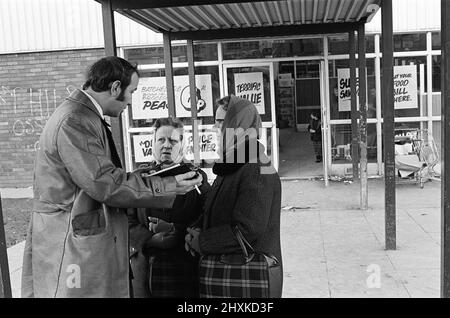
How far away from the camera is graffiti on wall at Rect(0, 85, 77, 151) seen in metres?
11.4

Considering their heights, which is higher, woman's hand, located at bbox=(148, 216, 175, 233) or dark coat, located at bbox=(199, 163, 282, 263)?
dark coat, located at bbox=(199, 163, 282, 263)

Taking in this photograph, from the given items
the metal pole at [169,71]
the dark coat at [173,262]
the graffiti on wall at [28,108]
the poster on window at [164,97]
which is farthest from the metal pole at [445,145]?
the graffiti on wall at [28,108]

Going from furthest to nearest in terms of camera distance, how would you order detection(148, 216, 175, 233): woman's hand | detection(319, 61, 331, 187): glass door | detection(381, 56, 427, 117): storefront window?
1. detection(381, 56, 427, 117): storefront window
2. detection(319, 61, 331, 187): glass door
3. detection(148, 216, 175, 233): woman's hand

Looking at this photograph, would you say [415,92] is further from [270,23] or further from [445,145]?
[445,145]

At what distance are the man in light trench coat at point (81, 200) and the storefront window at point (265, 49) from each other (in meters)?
8.71

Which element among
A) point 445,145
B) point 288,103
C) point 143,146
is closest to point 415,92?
point 288,103

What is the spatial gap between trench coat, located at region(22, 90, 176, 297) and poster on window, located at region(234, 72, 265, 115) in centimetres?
870

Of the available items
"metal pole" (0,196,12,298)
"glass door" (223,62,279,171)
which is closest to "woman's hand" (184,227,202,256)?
"metal pole" (0,196,12,298)

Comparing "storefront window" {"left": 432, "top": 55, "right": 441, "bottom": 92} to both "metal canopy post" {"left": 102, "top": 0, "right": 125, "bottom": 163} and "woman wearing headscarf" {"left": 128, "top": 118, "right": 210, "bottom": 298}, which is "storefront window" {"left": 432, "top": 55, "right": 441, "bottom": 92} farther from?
"woman wearing headscarf" {"left": 128, "top": 118, "right": 210, "bottom": 298}

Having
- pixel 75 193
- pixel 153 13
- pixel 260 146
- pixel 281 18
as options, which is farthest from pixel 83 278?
pixel 281 18

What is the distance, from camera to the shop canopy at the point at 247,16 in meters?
6.50

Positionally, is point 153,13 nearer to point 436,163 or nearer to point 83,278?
point 83,278

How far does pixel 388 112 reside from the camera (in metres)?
6.05
